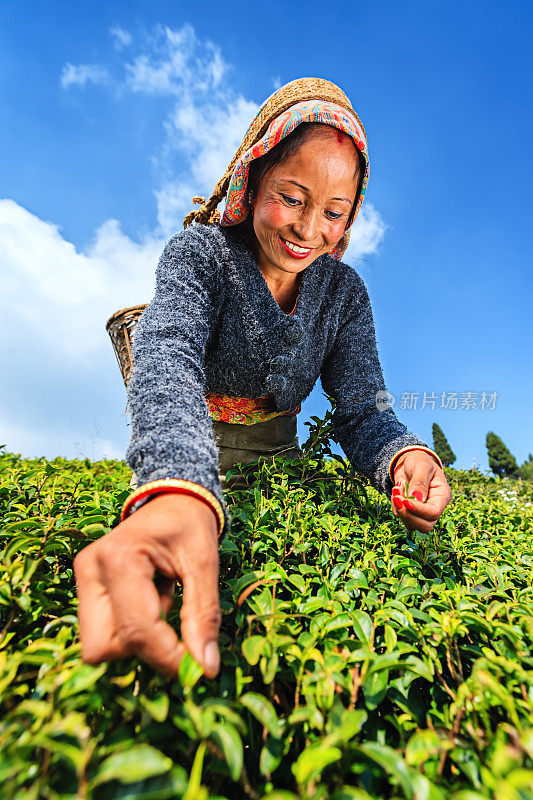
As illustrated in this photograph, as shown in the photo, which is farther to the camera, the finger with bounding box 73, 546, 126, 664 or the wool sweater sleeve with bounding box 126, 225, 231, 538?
the wool sweater sleeve with bounding box 126, 225, 231, 538

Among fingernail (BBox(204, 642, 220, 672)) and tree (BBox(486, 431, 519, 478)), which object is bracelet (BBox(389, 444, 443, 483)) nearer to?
fingernail (BBox(204, 642, 220, 672))

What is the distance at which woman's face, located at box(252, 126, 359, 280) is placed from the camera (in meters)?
1.71

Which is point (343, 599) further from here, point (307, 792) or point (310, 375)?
point (310, 375)

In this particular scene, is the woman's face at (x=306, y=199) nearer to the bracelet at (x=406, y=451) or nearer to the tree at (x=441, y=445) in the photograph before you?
the bracelet at (x=406, y=451)

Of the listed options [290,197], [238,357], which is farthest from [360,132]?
[238,357]

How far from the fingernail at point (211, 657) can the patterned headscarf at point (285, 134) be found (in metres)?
1.68

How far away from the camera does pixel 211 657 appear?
684 mm

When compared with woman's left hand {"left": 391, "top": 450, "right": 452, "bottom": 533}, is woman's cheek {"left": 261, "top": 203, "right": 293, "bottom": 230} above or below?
above

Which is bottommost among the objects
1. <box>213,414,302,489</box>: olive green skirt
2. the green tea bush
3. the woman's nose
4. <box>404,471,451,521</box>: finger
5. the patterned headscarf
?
the green tea bush

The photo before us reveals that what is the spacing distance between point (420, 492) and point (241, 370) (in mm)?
941

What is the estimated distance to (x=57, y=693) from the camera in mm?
597

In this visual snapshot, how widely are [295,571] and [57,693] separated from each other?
27.3 inches

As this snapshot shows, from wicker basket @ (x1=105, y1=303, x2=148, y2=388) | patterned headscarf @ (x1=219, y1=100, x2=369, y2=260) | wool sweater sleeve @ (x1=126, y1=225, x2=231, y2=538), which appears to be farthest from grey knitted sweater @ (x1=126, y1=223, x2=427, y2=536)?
wicker basket @ (x1=105, y1=303, x2=148, y2=388)

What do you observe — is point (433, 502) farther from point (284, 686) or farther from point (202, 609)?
point (202, 609)
